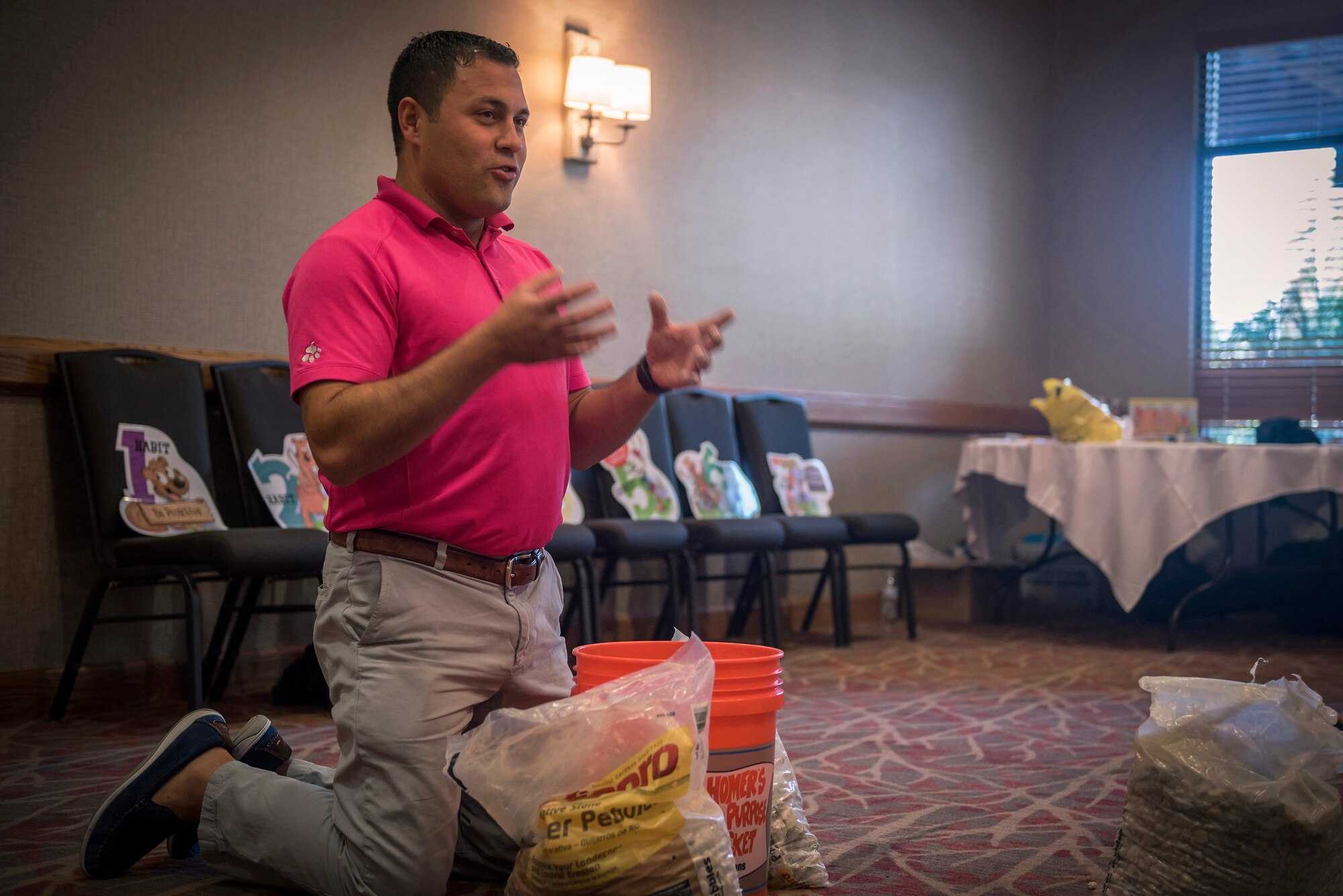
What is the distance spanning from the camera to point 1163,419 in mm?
5168

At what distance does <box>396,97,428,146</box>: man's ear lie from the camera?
1.76 metres

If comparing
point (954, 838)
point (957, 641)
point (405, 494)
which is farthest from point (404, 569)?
point (957, 641)

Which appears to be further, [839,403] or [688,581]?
[839,403]

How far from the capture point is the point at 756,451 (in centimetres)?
489

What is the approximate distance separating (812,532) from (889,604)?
1.17m

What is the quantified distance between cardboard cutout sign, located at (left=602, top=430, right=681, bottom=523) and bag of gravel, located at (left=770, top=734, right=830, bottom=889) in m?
2.40

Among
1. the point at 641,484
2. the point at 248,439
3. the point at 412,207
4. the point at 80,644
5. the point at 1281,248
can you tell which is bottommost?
the point at 80,644

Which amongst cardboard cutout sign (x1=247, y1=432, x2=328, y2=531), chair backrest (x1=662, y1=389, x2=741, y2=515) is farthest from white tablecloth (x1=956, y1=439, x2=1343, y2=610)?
cardboard cutout sign (x1=247, y1=432, x2=328, y2=531)

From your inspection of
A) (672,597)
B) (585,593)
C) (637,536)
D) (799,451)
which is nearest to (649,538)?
(637,536)

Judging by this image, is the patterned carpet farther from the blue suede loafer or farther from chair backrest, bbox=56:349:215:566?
chair backrest, bbox=56:349:215:566

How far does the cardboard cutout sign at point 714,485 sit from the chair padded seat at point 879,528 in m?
0.41

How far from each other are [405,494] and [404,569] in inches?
4.3

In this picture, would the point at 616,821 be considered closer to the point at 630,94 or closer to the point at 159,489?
the point at 159,489

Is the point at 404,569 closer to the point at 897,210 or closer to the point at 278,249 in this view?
the point at 278,249
